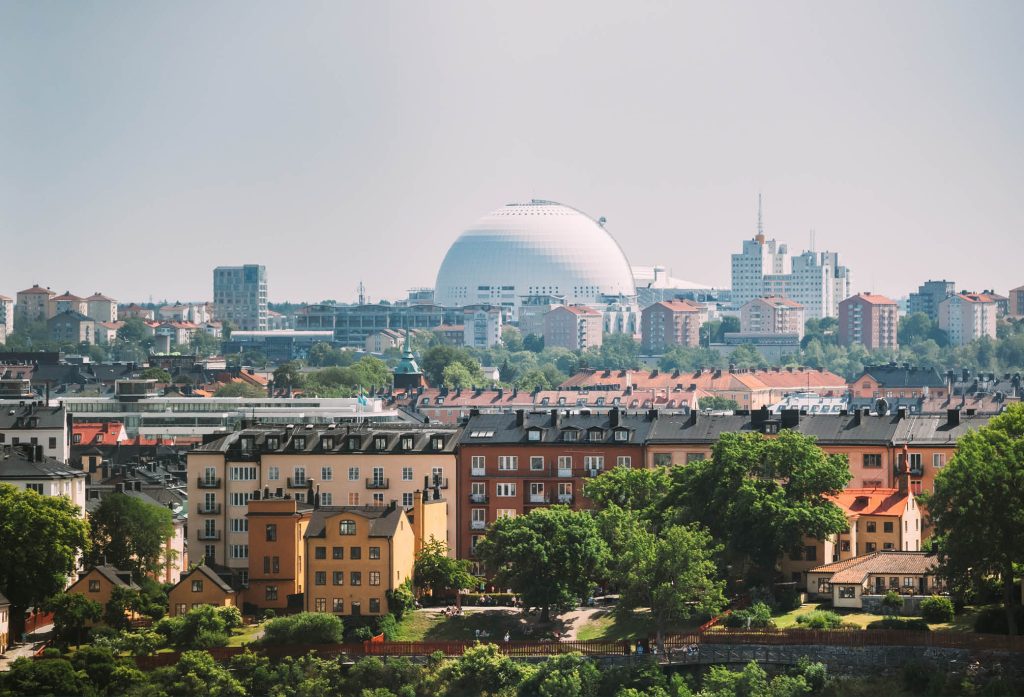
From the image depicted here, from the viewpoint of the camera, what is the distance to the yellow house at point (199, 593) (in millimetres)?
57062

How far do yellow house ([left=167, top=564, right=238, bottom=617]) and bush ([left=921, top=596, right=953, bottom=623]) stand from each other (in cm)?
1611

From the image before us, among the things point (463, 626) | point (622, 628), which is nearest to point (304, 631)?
point (463, 626)

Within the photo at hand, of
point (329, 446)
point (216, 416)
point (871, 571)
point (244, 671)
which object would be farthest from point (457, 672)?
point (216, 416)

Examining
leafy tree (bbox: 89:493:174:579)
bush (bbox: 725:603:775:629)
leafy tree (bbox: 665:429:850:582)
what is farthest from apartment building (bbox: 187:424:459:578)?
bush (bbox: 725:603:775:629)

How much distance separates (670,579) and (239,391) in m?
80.5

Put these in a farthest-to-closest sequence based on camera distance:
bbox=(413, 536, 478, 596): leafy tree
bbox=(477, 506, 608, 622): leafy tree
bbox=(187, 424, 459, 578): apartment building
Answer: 1. bbox=(187, 424, 459, 578): apartment building
2. bbox=(413, 536, 478, 596): leafy tree
3. bbox=(477, 506, 608, 622): leafy tree

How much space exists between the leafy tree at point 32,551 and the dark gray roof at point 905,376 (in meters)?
100

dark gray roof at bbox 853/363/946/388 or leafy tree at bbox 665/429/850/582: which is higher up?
dark gray roof at bbox 853/363/946/388

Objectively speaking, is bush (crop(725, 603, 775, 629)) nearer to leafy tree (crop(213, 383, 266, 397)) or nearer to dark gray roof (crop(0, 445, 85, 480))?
dark gray roof (crop(0, 445, 85, 480))

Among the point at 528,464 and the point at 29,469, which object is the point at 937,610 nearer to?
the point at 528,464

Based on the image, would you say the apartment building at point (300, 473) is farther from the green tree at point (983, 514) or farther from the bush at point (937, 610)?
the green tree at point (983, 514)

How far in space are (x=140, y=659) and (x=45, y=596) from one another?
5.37m

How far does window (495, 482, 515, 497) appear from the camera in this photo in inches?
2564

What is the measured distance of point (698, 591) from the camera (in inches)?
2103
